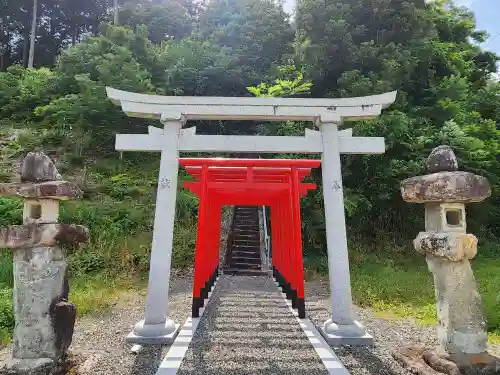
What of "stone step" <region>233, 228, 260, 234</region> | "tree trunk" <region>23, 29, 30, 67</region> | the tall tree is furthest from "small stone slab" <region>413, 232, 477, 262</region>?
"tree trunk" <region>23, 29, 30, 67</region>

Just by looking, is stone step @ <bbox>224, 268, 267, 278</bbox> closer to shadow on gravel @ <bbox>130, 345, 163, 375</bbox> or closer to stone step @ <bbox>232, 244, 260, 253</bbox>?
stone step @ <bbox>232, 244, 260, 253</bbox>

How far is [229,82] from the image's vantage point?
16375mm

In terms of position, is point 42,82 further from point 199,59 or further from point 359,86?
point 359,86

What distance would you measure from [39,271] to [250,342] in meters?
2.46

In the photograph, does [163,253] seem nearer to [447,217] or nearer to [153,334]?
[153,334]

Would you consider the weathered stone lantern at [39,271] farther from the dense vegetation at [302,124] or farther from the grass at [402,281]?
the grass at [402,281]

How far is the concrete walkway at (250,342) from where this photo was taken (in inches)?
142

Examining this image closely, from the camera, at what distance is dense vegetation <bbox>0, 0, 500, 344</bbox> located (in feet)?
32.2

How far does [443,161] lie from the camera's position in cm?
355

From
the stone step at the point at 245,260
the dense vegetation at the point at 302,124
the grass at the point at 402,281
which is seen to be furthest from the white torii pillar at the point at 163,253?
the stone step at the point at 245,260

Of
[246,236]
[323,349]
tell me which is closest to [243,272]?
[246,236]

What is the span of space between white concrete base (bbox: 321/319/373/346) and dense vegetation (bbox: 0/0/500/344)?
2201 millimetres

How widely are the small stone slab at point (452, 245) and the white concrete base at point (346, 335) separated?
1528 mm

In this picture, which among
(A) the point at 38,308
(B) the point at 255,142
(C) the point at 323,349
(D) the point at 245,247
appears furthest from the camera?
(D) the point at 245,247
